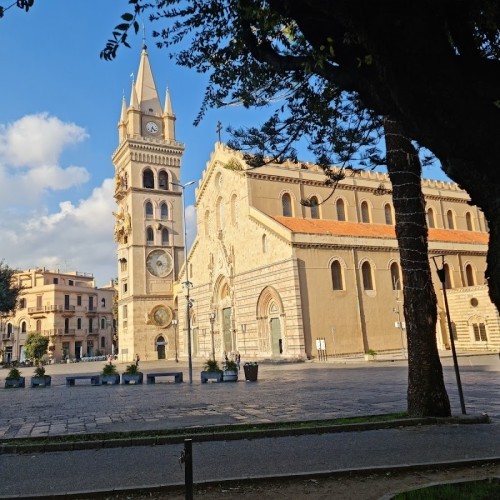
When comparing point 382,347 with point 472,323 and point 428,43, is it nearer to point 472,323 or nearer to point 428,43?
point 472,323

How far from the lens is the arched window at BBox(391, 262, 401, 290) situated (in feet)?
124

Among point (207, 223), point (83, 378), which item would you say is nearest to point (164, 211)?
point (207, 223)

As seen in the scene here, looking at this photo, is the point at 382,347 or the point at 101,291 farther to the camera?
the point at 101,291

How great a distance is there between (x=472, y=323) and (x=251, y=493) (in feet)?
118

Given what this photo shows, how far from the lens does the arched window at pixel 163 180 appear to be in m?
59.2

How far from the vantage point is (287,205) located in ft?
138

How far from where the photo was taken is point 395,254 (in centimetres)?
3862

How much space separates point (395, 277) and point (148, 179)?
109ft

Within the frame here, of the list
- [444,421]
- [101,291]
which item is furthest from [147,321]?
[444,421]

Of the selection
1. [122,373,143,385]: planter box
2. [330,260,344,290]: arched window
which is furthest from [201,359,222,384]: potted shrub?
[330,260,344,290]: arched window

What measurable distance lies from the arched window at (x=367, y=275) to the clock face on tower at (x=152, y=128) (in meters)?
35.2

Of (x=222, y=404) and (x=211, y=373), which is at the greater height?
(x=211, y=373)

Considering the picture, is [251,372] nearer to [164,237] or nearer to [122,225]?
[164,237]

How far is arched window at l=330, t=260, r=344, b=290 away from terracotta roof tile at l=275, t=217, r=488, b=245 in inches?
90.9
